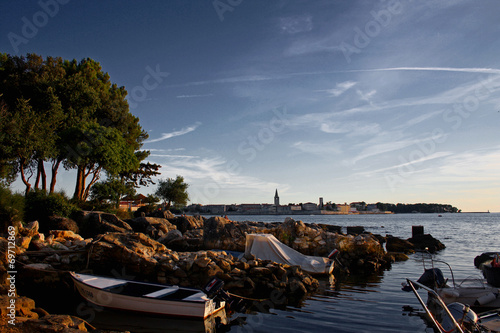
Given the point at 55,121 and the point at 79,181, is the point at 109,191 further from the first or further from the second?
the point at 55,121

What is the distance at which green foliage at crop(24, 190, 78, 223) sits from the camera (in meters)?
A: 22.3

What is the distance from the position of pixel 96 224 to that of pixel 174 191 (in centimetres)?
3634

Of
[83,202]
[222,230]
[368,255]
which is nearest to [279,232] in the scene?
A: [222,230]

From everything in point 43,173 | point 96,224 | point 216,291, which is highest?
point 43,173

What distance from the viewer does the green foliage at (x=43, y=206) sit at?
73.0 feet

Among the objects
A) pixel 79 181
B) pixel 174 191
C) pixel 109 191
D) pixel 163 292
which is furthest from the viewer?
pixel 174 191

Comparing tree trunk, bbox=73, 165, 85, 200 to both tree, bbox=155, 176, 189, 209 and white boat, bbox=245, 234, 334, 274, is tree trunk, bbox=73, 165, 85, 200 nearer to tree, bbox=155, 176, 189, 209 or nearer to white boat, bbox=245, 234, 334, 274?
white boat, bbox=245, 234, 334, 274

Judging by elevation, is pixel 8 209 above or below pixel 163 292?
above

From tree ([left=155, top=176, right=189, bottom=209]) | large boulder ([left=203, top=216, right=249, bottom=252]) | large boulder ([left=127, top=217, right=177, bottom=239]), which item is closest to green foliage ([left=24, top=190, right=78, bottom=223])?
large boulder ([left=127, top=217, right=177, bottom=239])

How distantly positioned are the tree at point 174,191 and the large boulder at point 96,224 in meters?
35.0

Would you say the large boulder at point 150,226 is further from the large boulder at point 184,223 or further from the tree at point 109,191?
the tree at point 109,191

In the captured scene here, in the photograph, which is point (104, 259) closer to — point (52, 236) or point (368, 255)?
point (52, 236)

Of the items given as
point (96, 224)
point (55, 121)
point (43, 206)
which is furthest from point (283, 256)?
point (55, 121)

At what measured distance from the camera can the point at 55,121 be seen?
27.2 m
